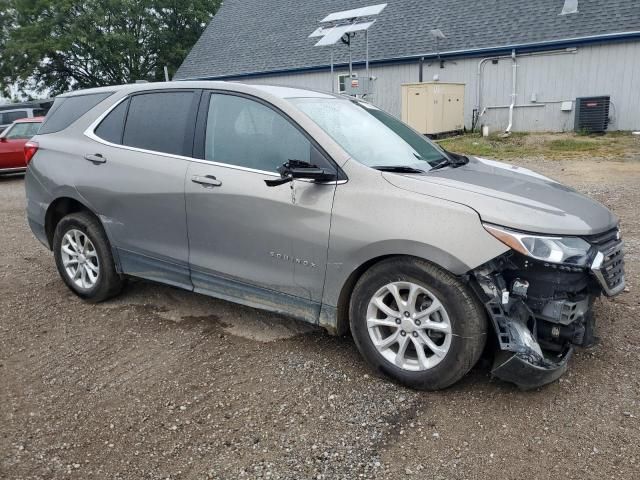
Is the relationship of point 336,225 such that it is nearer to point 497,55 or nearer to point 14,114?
point 497,55

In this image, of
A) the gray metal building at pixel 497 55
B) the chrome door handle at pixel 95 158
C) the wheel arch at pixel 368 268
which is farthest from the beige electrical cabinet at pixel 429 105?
the wheel arch at pixel 368 268

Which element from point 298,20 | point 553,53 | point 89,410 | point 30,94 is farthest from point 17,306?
point 30,94

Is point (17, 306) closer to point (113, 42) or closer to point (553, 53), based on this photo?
point (553, 53)

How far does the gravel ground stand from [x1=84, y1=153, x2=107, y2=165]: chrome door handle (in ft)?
4.04

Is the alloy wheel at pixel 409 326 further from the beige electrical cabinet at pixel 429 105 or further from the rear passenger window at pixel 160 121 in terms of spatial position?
the beige electrical cabinet at pixel 429 105

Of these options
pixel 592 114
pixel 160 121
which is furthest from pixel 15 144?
pixel 592 114

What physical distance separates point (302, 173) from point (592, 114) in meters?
15.2

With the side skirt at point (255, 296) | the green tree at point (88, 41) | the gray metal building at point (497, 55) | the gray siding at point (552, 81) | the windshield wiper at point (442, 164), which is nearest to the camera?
the side skirt at point (255, 296)

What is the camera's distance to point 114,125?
4.34 metres

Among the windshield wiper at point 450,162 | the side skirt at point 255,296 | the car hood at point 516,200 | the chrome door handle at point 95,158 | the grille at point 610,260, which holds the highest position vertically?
the chrome door handle at point 95,158

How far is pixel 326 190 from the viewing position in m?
3.27

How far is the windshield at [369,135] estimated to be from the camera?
346 centimetres

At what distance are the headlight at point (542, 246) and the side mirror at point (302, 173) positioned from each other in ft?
3.20

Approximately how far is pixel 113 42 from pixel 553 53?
2580 cm
